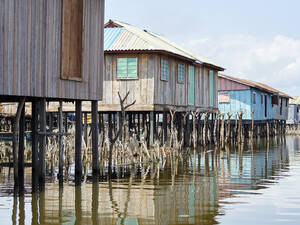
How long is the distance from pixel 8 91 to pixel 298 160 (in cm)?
1555

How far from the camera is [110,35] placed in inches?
960

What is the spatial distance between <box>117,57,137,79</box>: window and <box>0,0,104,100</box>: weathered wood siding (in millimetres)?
8405

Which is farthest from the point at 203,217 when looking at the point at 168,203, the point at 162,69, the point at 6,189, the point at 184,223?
the point at 162,69

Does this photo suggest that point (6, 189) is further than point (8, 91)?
Yes

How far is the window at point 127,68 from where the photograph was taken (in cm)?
2323

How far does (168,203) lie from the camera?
Result: 12.1m


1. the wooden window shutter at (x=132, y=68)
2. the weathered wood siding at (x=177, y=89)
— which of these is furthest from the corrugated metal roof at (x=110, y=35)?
the weathered wood siding at (x=177, y=89)

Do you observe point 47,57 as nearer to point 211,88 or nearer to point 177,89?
point 177,89

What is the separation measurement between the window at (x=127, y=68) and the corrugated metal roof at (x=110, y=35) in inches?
35.4

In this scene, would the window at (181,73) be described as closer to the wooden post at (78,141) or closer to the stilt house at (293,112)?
the wooden post at (78,141)

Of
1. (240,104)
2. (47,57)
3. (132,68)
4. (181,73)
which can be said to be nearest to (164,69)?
(132,68)

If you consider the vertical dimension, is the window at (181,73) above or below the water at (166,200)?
above

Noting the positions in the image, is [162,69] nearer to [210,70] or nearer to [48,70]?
[210,70]

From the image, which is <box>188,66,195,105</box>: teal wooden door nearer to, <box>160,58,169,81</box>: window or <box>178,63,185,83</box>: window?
<box>178,63,185,83</box>: window
